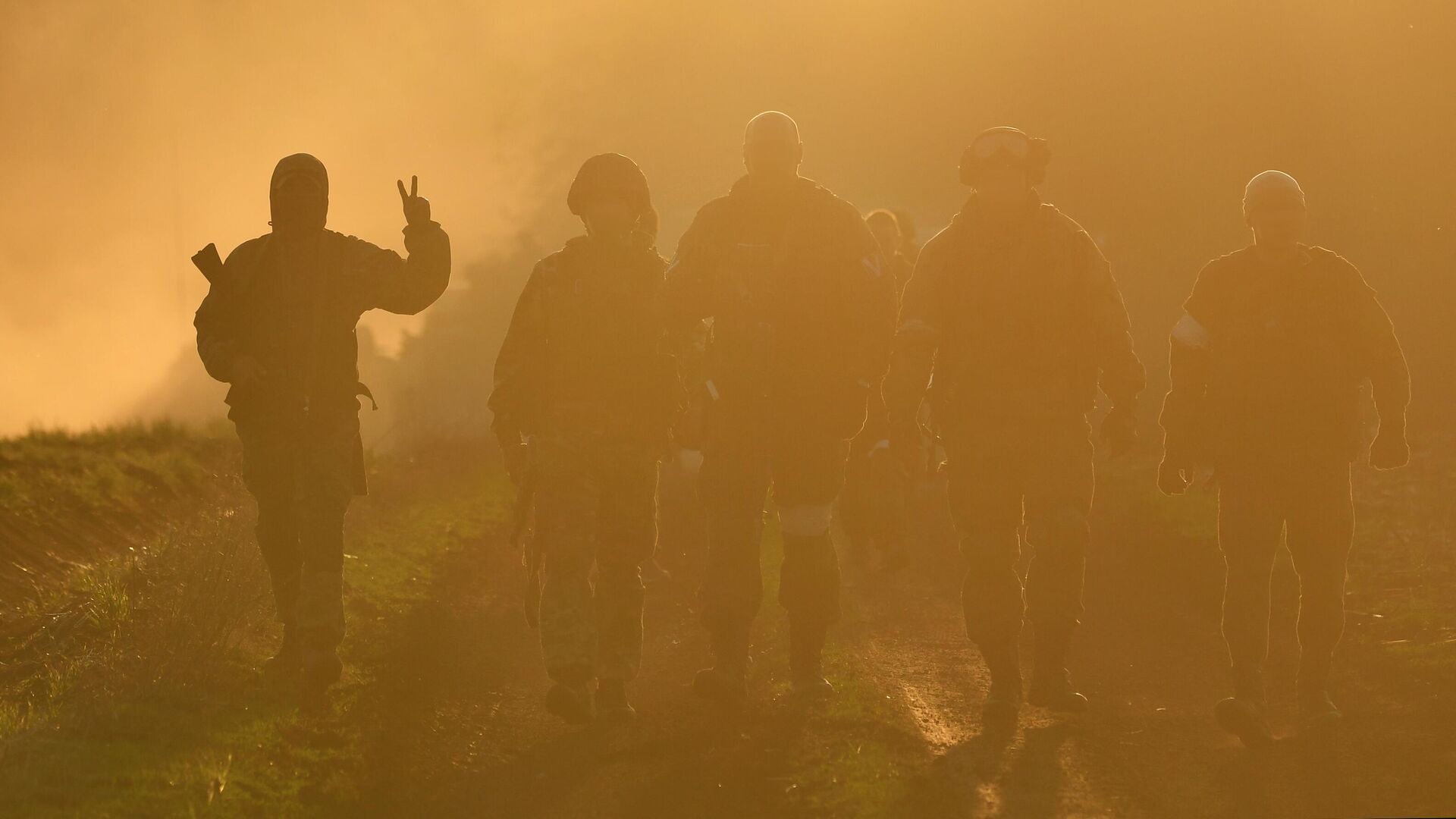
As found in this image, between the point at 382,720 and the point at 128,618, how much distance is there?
1534 millimetres

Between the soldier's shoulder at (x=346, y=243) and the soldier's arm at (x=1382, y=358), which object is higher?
the soldier's shoulder at (x=346, y=243)

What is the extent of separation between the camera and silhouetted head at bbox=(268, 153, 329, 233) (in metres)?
7.50

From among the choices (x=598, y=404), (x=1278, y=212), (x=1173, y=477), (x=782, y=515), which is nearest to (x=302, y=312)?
(x=598, y=404)

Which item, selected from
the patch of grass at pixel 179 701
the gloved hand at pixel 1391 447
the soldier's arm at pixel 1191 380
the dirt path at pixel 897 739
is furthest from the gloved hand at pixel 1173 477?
the patch of grass at pixel 179 701

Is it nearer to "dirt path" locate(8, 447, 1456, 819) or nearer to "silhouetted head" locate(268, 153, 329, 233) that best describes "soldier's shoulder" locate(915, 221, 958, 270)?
"dirt path" locate(8, 447, 1456, 819)

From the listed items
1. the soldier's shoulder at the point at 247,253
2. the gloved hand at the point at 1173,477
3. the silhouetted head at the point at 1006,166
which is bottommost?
the gloved hand at the point at 1173,477

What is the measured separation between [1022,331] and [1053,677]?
1414 mm

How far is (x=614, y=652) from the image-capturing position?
7129 mm

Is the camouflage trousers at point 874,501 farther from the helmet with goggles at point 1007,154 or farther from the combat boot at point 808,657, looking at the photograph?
the helmet with goggles at point 1007,154

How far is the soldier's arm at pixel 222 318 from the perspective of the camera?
742 centimetres

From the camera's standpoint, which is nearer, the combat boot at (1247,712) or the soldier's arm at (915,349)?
the combat boot at (1247,712)

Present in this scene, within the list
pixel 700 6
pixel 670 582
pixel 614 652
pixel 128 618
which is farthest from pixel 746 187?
pixel 700 6

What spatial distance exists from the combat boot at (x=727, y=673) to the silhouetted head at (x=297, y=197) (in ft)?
8.66

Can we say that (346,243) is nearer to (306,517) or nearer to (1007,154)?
(306,517)
